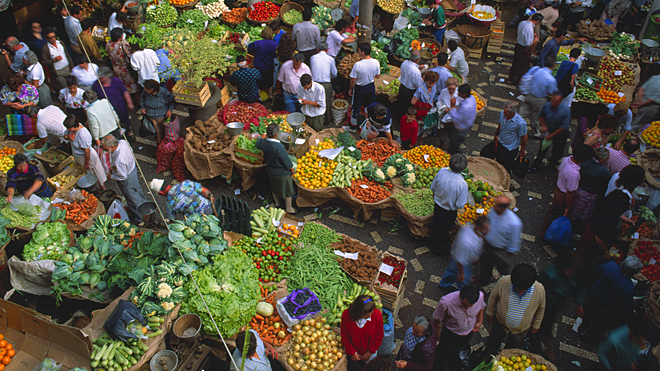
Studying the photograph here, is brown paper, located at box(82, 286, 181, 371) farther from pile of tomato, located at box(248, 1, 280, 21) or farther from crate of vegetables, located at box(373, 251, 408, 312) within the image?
pile of tomato, located at box(248, 1, 280, 21)

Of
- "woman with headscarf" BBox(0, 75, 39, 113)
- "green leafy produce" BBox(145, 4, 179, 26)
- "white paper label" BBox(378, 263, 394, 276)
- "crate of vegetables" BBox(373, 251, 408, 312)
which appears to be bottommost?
"crate of vegetables" BBox(373, 251, 408, 312)

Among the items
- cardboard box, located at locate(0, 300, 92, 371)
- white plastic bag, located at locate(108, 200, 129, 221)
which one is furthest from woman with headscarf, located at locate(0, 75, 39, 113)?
cardboard box, located at locate(0, 300, 92, 371)

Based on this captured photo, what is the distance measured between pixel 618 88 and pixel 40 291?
441 inches

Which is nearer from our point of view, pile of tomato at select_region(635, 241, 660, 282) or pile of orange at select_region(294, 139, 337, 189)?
pile of tomato at select_region(635, 241, 660, 282)

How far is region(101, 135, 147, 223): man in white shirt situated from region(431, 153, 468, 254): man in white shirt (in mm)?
4660

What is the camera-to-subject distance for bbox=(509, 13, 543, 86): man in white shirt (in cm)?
948

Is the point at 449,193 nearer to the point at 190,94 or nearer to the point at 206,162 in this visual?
the point at 206,162

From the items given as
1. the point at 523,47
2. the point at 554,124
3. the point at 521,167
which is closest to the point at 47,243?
the point at 521,167

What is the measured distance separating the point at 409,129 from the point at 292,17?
5.27 m

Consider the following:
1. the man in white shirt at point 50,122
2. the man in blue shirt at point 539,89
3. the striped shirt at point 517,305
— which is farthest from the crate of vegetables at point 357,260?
the man in white shirt at point 50,122

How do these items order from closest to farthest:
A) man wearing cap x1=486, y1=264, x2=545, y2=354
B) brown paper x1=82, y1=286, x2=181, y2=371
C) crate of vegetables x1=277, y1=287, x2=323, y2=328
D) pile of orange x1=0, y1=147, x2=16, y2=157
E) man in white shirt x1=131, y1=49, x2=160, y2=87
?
man wearing cap x1=486, y1=264, x2=545, y2=354, brown paper x1=82, y1=286, x2=181, y2=371, crate of vegetables x1=277, y1=287, x2=323, y2=328, pile of orange x1=0, y1=147, x2=16, y2=157, man in white shirt x1=131, y1=49, x2=160, y2=87

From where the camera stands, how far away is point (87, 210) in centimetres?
660

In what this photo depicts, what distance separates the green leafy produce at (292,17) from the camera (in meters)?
10.9

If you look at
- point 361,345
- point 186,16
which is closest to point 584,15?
point 186,16
